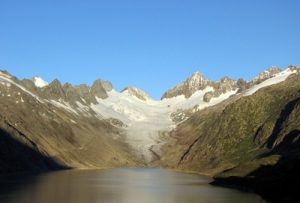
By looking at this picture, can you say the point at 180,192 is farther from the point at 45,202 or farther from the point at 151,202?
the point at 45,202

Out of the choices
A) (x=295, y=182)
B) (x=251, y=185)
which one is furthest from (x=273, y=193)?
(x=251, y=185)

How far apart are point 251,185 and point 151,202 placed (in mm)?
Result: 45050

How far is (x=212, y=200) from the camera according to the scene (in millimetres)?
120375

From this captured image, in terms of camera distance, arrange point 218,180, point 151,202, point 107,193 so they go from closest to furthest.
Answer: point 151,202
point 107,193
point 218,180

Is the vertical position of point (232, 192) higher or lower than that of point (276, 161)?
lower

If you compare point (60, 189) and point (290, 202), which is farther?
point (60, 189)

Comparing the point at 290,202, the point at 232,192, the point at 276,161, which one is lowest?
the point at 290,202

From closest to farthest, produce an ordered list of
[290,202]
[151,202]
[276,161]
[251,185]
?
[290,202]
[151,202]
[251,185]
[276,161]

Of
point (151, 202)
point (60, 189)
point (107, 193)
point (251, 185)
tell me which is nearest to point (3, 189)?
point (60, 189)

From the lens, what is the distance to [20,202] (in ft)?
363

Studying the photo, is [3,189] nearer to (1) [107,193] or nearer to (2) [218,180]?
(1) [107,193]

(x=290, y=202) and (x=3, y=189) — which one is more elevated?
(x=3, y=189)

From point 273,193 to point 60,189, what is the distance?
187 ft

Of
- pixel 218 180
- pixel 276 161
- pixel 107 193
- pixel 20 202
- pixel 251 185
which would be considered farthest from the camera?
pixel 218 180
